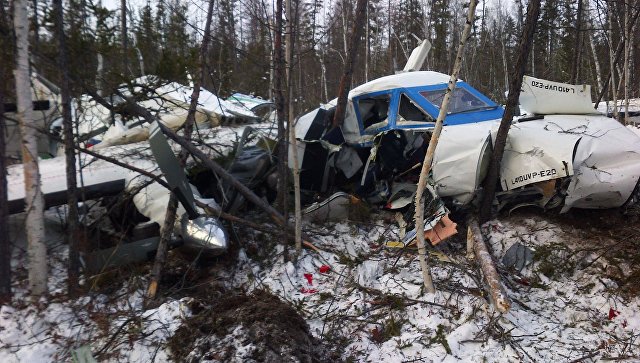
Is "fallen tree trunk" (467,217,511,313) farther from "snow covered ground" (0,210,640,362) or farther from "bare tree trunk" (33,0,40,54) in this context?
"bare tree trunk" (33,0,40,54)

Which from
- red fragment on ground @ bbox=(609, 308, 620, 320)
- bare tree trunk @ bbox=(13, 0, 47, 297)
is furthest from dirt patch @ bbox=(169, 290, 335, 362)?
red fragment on ground @ bbox=(609, 308, 620, 320)

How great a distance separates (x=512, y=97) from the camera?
5.46 m

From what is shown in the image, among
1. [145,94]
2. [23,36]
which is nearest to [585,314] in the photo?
[145,94]

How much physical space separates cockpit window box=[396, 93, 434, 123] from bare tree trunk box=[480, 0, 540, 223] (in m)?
1.52

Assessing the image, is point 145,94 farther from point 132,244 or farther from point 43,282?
point 43,282

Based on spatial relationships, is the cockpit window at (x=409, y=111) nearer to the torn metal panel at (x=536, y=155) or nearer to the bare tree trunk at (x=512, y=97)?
the torn metal panel at (x=536, y=155)

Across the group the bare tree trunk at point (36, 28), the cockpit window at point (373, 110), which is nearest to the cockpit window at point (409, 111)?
the cockpit window at point (373, 110)

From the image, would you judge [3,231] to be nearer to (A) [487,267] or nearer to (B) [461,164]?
(A) [487,267]

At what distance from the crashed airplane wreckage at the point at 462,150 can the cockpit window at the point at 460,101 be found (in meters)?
0.02

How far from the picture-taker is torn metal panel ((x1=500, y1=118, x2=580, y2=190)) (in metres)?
5.24

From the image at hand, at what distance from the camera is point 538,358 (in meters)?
3.67

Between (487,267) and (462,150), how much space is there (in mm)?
1723

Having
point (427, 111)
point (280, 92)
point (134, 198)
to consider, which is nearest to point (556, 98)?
point (427, 111)

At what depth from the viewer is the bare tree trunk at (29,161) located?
162 inches
